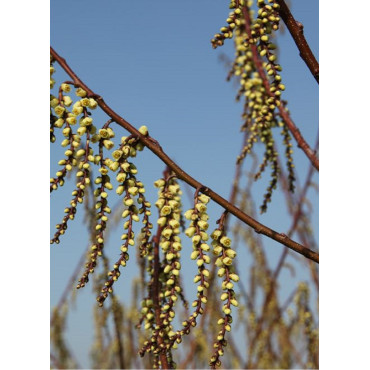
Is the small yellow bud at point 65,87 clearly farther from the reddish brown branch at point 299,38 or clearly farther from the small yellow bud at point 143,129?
the reddish brown branch at point 299,38

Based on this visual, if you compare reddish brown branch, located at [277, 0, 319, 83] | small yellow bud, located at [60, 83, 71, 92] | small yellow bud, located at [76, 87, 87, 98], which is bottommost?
small yellow bud, located at [76, 87, 87, 98]

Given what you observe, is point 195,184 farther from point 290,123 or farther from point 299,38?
point 290,123

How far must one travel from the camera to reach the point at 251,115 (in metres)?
2.10

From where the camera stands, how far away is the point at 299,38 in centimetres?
126

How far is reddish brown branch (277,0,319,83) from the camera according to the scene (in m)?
1.25

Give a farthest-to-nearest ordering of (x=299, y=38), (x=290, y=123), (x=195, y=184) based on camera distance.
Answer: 1. (x=290, y=123)
2. (x=299, y=38)
3. (x=195, y=184)

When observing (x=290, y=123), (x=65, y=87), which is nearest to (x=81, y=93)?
(x=65, y=87)

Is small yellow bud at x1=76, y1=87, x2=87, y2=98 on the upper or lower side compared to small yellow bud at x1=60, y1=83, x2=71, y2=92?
lower

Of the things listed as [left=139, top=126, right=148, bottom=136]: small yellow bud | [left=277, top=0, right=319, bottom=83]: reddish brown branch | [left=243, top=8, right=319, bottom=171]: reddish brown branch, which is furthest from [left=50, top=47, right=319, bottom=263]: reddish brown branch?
[left=243, top=8, right=319, bottom=171]: reddish brown branch

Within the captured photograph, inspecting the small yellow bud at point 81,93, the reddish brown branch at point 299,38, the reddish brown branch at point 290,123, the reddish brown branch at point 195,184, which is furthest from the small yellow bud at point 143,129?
the reddish brown branch at point 290,123

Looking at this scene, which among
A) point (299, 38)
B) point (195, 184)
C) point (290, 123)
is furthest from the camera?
point (290, 123)

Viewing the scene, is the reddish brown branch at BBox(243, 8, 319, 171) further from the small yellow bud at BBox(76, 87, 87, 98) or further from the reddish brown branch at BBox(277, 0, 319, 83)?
the small yellow bud at BBox(76, 87, 87, 98)
